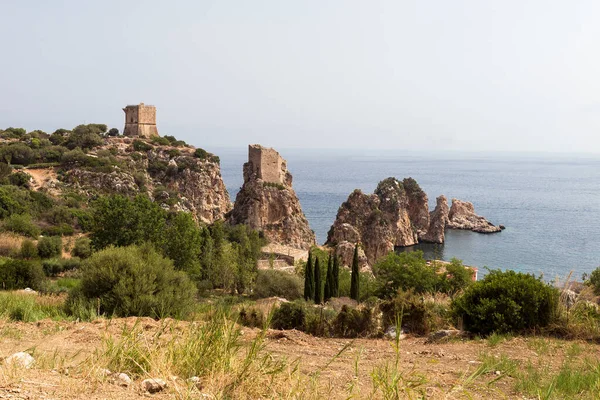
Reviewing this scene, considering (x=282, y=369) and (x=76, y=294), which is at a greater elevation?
(x=282, y=369)

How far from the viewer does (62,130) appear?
5834 centimetres

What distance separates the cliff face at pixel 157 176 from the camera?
142ft

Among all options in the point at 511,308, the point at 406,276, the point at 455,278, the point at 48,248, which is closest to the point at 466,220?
the point at 455,278

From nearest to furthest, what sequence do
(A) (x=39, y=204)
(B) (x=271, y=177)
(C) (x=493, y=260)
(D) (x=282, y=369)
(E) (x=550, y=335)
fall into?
(D) (x=282, y=369)
(E) (x=550, y=335)
(A) (x=39, y=204)
(B) (x=271, y=177)
(C) (x=493, y=260)

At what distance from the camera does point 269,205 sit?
4600cm

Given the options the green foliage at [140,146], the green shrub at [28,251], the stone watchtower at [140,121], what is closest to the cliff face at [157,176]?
the green foliage at [140,146]

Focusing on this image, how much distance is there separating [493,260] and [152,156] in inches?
1449

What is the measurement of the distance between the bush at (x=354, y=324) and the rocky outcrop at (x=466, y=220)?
69959 millimetres

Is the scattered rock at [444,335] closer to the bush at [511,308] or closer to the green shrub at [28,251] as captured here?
the bush at [511,308]

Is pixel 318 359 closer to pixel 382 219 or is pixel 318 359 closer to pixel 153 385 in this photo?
pixel 153 385

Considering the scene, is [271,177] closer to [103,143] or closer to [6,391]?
[103,143]

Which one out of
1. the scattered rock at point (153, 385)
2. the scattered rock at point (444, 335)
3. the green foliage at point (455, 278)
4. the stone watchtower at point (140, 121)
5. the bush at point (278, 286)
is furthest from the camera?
the stone watchtower at point (140, 121)

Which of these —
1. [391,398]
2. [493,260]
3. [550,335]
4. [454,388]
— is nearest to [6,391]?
[391,398]

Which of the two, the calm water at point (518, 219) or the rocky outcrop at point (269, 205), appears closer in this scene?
the rocky outcrop at point (269, 205)
